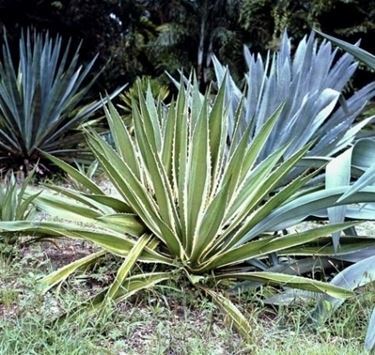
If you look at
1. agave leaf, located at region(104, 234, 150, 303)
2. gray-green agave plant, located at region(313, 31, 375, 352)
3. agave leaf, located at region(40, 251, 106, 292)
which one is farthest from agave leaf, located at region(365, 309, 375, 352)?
agave leaf, located at region(40, 251, 106, 292)

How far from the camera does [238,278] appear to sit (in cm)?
239

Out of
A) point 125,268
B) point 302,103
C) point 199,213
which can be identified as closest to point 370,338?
point 199,213

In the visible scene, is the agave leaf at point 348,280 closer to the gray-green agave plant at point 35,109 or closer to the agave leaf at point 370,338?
the agave leaf at point 370,338

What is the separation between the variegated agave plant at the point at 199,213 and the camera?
228cm

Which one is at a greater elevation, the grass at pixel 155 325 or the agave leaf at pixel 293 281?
the agave leaf at pixel 293 281

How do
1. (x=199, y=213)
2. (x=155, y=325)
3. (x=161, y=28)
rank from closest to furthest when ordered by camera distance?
(x=155, y=325), (x=199, y=213), (x=161, y=28)

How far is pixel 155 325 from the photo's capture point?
6.92 feet

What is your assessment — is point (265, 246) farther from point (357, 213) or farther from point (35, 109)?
point (35, 109)

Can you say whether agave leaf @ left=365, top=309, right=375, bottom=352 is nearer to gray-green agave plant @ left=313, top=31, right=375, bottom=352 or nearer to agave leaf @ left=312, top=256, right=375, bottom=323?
gray-green agave plant @ left=313, top=31, right=375, bottom=352

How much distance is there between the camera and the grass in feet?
6.25

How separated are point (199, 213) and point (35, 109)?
10.3 feet

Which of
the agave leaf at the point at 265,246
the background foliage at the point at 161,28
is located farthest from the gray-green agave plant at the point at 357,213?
the background foliage at the point at 161,28

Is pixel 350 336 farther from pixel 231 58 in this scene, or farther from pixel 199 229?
pixel 231 58

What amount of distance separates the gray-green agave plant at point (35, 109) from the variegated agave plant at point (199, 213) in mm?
2613
